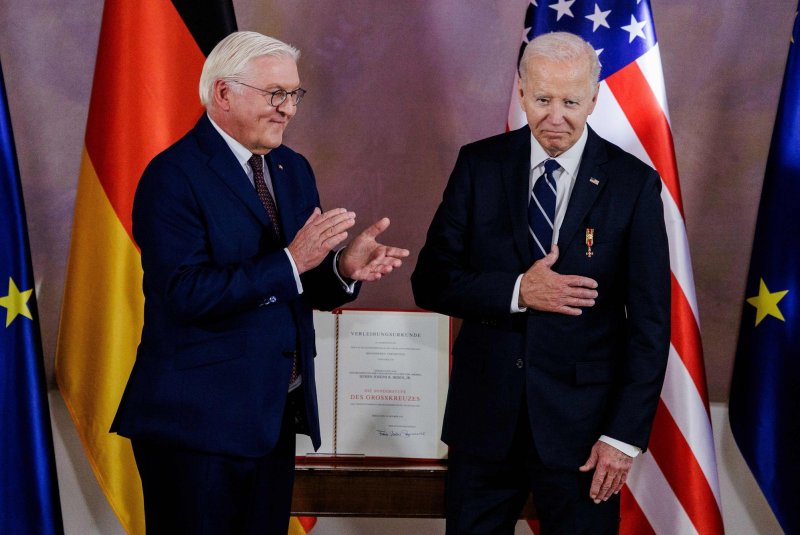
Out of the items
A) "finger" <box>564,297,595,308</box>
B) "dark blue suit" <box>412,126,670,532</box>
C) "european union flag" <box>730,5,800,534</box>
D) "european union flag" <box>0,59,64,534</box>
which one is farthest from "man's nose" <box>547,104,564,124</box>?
"european union flag" <box>0,59,64,534</box>

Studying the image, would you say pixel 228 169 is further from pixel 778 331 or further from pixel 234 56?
pixel 778 331

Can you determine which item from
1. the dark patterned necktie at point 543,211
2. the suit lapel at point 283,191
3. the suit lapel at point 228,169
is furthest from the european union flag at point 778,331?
the suit lapel at point 228,169

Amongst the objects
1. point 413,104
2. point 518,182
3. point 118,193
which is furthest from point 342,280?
point 413,104

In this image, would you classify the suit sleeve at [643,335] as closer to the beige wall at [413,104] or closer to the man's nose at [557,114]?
the man's nose at [557,114]

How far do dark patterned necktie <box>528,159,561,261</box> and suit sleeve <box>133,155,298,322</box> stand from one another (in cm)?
52

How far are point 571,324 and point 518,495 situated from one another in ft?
1.30

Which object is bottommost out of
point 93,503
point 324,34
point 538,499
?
point 93,503

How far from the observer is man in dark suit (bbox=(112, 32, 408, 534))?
1.60 meters

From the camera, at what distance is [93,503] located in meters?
2.99

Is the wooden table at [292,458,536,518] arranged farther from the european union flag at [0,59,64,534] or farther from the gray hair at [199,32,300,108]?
the gray hair at [199,32,300,108]

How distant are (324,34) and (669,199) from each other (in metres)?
1.27

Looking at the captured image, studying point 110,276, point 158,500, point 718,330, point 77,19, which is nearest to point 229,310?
point 158,500

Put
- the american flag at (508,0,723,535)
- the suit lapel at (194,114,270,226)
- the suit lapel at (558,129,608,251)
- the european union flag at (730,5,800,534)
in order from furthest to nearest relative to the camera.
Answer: the european union flag at (730,5,800,534)
the american flag at (508,0,723,535)
the suit lapel at (558,129,608,251)
the suit lapel at (194,114,270,226)

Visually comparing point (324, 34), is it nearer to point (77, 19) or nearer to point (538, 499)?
point (77, 19)
